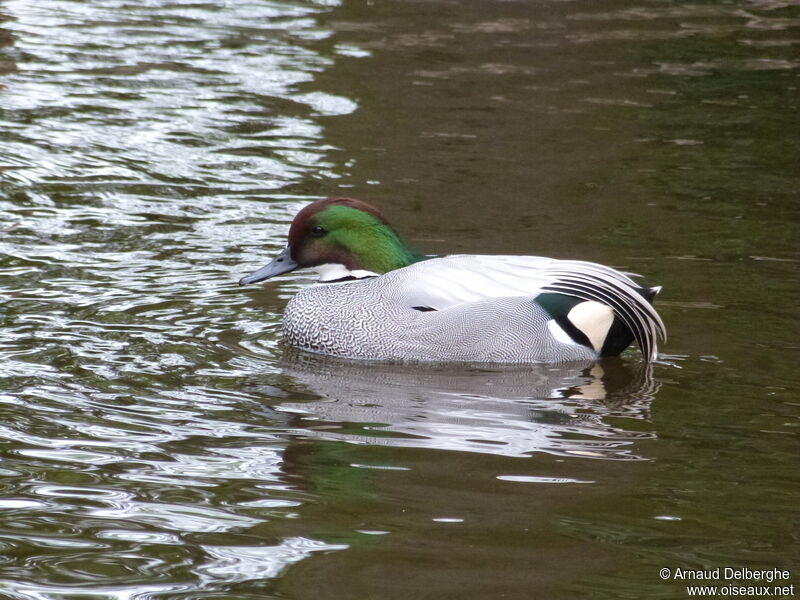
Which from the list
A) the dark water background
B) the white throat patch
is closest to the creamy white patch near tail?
the dark water background

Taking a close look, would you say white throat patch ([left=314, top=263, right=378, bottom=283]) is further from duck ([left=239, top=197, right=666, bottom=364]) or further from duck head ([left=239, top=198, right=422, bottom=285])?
duck ([left=239, top=197, right=666, bottom=364])

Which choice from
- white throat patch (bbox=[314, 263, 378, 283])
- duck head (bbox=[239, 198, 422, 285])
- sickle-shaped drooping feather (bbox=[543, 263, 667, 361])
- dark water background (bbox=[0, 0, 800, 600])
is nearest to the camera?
dark water background (bbox=[0, 0, 800, 600])

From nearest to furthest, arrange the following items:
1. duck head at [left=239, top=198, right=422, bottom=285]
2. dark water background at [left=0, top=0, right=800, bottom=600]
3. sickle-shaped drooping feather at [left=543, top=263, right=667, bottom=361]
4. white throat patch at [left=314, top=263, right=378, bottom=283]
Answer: dark water background at [left=0, top=0, right=800, bottom=600] < sickle-shaped drooping feather at [left=543, top=263, right=667, bottom=361] < duck head at [left=239, top=198, right=422, bottom=285] < white throat patch at [left=314, top=263, right=378, bottom=283]

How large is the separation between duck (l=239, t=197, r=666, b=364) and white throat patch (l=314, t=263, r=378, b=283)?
0.43ft

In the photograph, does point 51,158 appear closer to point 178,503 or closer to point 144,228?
point 144,228

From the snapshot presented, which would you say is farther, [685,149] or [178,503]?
[685,149]

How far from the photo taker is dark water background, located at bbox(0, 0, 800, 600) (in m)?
4.85

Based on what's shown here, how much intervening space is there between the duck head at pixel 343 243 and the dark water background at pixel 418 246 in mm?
517

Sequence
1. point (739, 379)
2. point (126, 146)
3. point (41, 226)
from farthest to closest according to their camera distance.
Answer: point (126, 146) → point (41, 226) → point (739, 379)

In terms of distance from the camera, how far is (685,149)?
1126 centimetres

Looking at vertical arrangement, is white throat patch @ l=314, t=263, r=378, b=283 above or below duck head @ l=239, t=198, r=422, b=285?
below

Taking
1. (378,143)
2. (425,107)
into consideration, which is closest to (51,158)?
(378,143)

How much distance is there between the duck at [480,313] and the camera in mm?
7125

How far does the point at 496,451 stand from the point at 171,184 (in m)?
5.27
